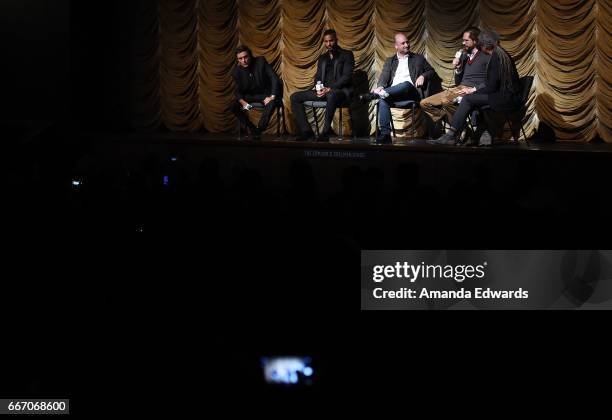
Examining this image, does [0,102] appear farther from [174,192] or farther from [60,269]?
[60,269]

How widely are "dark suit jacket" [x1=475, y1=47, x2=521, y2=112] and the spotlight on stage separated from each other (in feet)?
15.7

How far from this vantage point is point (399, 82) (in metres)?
6.88

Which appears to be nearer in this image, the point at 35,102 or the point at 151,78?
the point at 35,102

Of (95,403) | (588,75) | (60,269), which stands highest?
(588,75)

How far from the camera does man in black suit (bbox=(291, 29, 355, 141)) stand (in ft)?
22.1

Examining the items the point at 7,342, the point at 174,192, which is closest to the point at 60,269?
the point at 7,342

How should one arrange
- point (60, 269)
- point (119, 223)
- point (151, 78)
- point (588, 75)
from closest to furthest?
point (60, 269) → point (119, 223) → point (588, 75) → point (151, 78)

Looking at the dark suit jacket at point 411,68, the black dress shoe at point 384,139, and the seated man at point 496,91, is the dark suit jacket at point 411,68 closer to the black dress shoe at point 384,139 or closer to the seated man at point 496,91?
the black dress shoe at point 384,139

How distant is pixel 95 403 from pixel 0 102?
6.96 meters

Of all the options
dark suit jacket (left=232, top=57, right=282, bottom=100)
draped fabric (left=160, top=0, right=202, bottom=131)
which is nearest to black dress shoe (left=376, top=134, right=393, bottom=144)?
dark suit jacket (left=232, top=57, right=282, bottom=100)

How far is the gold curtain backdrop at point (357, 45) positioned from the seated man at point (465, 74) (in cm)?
113

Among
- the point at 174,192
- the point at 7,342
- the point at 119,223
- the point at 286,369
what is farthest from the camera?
the point at 174,192

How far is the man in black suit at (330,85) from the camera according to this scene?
6.74m

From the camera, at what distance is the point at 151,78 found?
331 inches
